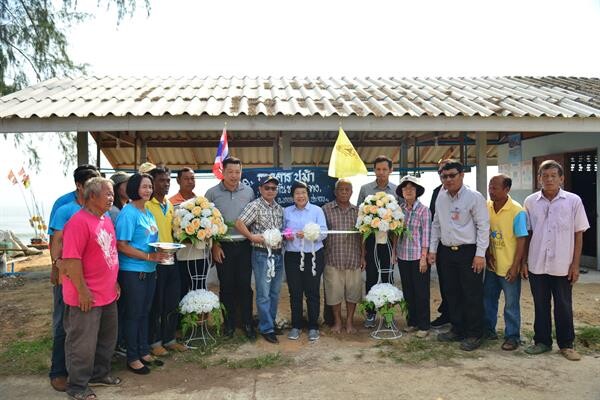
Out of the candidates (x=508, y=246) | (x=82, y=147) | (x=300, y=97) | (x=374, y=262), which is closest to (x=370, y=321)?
(x=374, y=262)

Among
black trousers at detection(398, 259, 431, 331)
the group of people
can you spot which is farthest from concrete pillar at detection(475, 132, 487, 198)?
black trousers at detection(398, 259, 431, 331)

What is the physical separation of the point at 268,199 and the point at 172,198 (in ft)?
3.56

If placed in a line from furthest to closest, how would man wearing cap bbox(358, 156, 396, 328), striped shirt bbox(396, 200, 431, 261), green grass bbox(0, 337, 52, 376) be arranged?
man wearing cap bbox(358, 156, 396, 328), striped shirt bbox(396, 200, 431, 261), green grass bbox(0, 337, 52, 376)

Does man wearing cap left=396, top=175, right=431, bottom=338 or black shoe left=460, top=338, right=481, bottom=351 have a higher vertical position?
man wearing cap left=396, top=175, right=431, bottom=338

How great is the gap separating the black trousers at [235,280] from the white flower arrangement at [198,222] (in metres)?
0.29

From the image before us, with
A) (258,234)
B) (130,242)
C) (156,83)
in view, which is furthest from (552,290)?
(156,83)

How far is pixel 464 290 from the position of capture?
487 cm

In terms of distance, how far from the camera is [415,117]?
267 inches

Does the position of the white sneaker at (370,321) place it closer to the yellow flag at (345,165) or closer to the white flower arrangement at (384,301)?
the white flower arrangement at (384,301)

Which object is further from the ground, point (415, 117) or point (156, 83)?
point (156, 83)

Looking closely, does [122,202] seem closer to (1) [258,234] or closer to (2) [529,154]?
(1) [258,234]

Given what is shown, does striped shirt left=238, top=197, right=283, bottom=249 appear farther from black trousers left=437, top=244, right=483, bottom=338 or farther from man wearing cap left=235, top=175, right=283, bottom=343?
black trousers left=437, top=244, right=483, bottom=338

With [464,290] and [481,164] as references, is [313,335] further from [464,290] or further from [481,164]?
[481,164]

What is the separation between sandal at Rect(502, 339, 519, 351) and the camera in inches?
186
